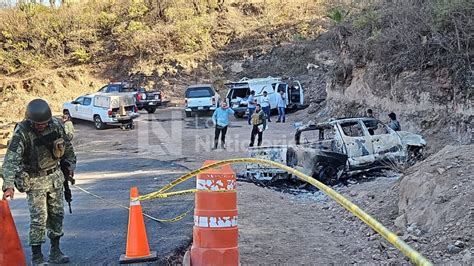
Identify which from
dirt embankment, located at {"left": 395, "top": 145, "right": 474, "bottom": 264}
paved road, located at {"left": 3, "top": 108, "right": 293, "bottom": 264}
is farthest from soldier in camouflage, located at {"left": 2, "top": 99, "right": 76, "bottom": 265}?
dirt embankment, located at {"left": 395, "top": 145, "right": 474, "bottom": 264}

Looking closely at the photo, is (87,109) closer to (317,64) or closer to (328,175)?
(317,64)

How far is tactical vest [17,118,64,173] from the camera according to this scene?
516 centimetres

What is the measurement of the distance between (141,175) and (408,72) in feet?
32.7

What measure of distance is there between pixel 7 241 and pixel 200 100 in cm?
2401

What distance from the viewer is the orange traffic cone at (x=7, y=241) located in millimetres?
4863

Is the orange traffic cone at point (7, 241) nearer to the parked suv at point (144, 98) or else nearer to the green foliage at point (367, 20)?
the green foliage at point (367, 20)

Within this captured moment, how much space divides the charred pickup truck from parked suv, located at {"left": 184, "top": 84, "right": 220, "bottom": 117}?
649 inches

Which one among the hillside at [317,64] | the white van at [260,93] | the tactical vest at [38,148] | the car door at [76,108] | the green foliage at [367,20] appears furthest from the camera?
the white van at [260,93]

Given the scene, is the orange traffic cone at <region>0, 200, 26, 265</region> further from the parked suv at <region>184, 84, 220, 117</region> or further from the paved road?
the parked suv at <region>184, 84, 220, 117</region>

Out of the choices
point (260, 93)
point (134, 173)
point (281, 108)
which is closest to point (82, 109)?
point (260, 93)

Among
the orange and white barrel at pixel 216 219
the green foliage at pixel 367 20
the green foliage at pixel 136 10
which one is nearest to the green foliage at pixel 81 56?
the green foliage at pixel 136 10

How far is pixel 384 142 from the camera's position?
12.4 meters

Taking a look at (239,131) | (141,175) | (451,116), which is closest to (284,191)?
(141,175)

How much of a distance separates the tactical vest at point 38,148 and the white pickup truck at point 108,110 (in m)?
19.6
